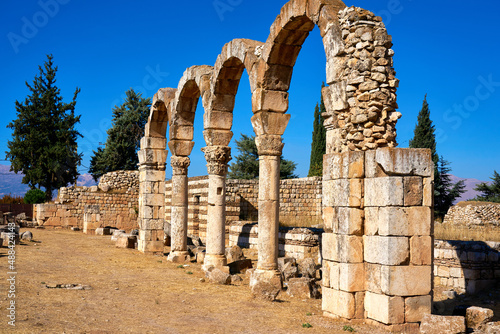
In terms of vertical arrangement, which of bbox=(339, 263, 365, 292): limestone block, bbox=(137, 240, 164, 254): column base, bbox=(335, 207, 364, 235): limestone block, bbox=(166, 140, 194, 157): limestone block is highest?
bbox=(166, 140, 194, 157): limestone block

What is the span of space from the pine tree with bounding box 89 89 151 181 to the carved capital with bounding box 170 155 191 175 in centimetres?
2661

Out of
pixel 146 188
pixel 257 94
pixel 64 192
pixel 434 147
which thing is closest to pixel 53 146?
pixel 64 192

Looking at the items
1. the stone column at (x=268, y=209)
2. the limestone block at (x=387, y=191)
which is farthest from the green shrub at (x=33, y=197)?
the limestone block at (x=387, y=191)

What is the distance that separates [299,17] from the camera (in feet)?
29.7

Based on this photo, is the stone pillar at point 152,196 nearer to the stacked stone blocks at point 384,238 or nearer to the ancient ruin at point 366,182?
the ancient ruin at point 366,182

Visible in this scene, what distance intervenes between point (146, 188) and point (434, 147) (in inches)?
981

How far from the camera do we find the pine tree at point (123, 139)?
4053 cm

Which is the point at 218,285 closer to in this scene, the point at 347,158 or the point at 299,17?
the point at 347,158

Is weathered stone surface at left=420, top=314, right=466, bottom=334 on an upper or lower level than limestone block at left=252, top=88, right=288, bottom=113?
lower

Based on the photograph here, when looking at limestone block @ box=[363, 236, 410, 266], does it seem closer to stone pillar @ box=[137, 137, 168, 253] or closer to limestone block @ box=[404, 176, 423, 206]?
limestone block @ box=[404, 176, 423, 206]

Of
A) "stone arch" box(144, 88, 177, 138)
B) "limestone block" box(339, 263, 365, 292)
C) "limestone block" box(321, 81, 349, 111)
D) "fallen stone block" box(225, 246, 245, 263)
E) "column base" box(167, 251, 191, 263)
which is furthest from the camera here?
"stone arch" box(144, 88, 177, 138)

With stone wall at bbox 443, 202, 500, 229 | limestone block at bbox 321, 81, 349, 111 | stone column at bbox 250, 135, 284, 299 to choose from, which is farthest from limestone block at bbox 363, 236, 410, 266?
stone wall at bbox 443, 202, 500, 229

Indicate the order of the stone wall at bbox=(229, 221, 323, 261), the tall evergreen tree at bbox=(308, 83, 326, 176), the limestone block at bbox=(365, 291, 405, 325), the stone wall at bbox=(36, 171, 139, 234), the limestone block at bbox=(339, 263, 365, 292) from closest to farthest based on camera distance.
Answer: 1. the limestone block at bbox=(365, 291, 405, 325)
2. the limestone block at bbox=(339, 263, 365, 292)
3. the stone wall at bbox=(229, 221, 323, 261)
4. the stone wall at bbox=(36, 171, 139, 234)
5. the tall evergreen tree at bbox=(308, 83, 326, 176)

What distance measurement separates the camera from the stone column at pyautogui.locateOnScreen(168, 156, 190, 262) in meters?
14.8
